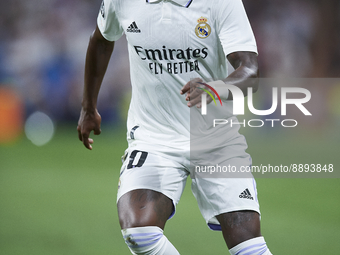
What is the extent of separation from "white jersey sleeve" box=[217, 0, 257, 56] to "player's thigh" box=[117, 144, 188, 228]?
0.65 m

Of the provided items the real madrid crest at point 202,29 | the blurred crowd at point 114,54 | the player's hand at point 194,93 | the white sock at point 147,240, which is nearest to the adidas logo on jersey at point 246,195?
the white sock at point 147,240

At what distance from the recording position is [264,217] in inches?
188

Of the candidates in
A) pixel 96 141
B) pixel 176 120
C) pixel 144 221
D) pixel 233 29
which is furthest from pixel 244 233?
pixel 96 141

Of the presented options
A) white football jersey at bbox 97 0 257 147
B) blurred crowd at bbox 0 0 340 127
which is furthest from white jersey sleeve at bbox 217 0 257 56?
blurred crowd at bbox 0 0 340 127

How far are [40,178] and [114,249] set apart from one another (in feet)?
10.3

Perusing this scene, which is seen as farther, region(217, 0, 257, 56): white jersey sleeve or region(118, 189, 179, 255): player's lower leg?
region(217, 0, 257, 56): white jersey sleeve

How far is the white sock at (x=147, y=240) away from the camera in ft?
6.92

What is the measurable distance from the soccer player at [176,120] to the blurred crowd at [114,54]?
26.3 feet

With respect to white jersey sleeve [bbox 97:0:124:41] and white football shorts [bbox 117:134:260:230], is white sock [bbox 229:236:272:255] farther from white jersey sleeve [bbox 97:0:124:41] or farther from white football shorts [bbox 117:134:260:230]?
white jersey sleeve [bbox 97:0:124:41]

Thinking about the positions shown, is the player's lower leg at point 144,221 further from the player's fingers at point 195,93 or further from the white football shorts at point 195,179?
the player's fingers at point 195,93

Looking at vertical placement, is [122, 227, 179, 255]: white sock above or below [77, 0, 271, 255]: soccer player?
below

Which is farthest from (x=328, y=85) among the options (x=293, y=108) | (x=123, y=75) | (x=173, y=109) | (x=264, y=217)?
(x=173, y=109)

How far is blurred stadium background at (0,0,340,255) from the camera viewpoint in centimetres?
416

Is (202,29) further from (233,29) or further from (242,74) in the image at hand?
(242,74)
